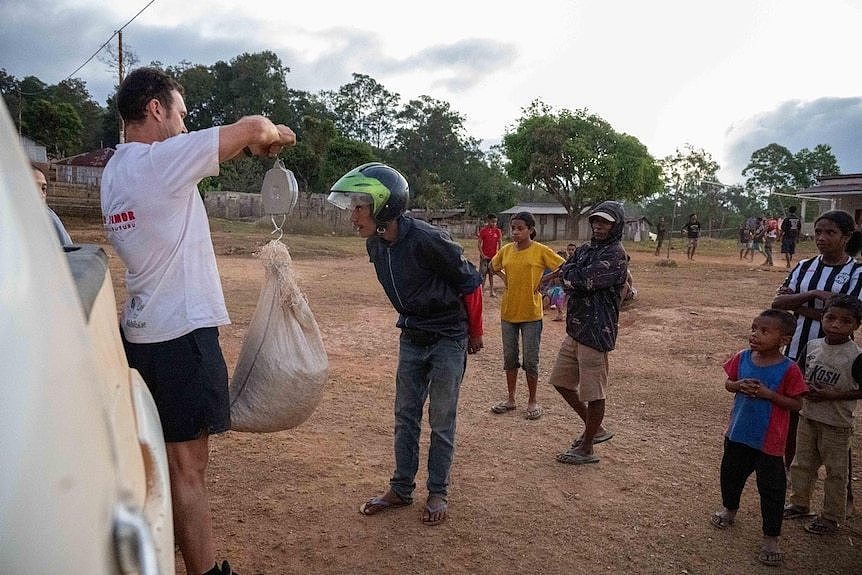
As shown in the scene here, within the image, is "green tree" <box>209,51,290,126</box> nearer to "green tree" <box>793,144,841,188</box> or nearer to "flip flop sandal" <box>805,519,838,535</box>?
"green tree" <box>793,144,841,188</box>

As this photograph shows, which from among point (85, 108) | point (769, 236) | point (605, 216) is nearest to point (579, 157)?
point (769, 236)

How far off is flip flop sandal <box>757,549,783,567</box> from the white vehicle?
10.1ft

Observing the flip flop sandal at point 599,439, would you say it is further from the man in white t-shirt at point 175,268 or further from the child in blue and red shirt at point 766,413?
the man in white t-shirt at point 175,268

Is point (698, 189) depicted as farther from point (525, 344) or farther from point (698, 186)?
point (525, 344)

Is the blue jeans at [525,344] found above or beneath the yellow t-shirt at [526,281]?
beneath

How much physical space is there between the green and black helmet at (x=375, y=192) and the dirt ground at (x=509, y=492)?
5.52 feet

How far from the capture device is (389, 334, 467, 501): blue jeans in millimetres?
3486

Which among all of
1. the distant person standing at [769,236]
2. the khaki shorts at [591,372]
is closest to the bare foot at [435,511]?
the khaki shorts at [591,372]

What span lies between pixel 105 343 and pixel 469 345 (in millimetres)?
2535

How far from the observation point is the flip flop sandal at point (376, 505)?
352cm

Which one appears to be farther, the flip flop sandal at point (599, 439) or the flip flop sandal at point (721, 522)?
the flip flop sandal at point (599, 439)

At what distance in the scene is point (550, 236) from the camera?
45.4 metres

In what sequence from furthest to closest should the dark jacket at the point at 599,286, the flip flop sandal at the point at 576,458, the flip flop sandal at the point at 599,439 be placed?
the flip flop sandal at the point at 599,439 → the flip flop sandal at the point at 576,458 → the dark jacket at the point at 599,286

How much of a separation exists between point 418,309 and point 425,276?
18 cm
